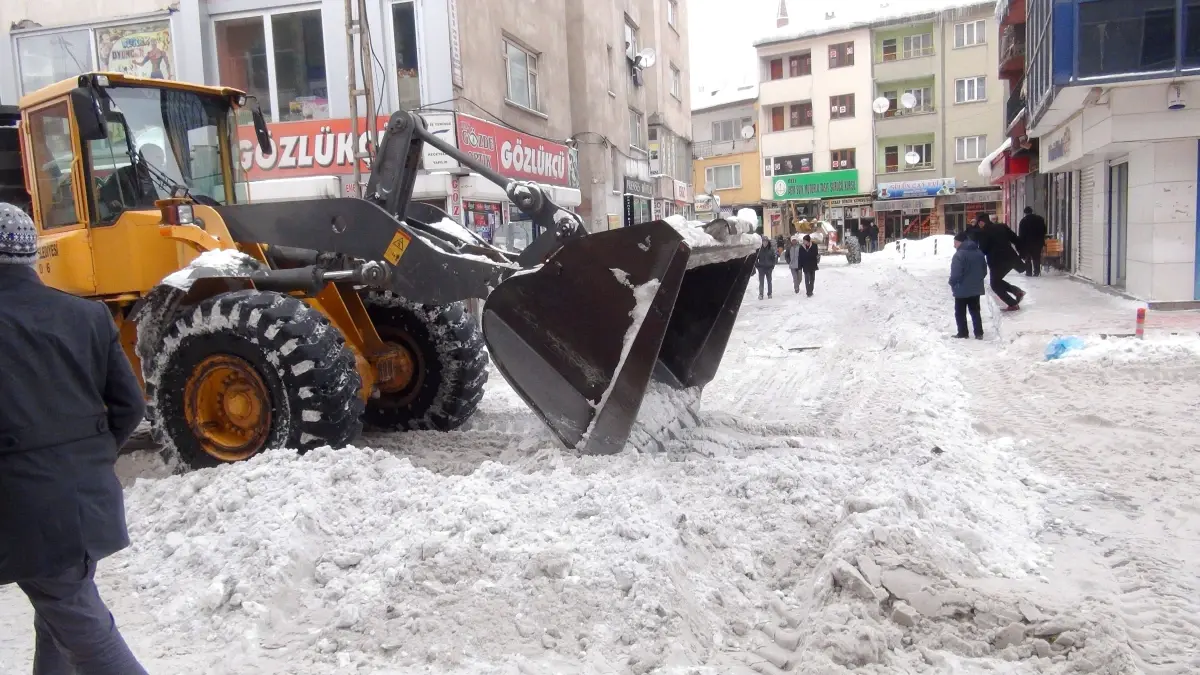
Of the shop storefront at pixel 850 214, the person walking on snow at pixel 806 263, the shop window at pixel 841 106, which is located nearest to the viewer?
the person walking on snow at pixel 806 263

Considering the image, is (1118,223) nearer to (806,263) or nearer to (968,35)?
(806,263)

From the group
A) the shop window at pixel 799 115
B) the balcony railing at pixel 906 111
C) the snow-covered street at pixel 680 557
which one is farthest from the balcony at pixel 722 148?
the snow-covered street at pixel 680 557

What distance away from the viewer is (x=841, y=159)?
151ft

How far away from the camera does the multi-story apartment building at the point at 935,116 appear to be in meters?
43.3

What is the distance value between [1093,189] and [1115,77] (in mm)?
5737

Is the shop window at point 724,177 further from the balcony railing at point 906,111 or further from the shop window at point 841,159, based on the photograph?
the balcony railing at point 906,111

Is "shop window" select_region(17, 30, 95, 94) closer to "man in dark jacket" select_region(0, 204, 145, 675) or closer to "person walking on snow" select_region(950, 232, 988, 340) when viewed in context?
"person walking on snow" select_region(950, 232, 988, 340)

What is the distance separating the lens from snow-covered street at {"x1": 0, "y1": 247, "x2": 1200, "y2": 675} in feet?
11.6

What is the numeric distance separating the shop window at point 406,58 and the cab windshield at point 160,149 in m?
8.53

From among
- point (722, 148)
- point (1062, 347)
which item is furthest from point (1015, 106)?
point (722, 148)

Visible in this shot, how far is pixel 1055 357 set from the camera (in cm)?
963

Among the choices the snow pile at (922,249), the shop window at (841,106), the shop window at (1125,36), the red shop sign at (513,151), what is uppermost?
the shop window at (841,106)

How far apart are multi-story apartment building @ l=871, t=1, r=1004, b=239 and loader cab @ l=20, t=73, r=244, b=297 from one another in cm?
4197

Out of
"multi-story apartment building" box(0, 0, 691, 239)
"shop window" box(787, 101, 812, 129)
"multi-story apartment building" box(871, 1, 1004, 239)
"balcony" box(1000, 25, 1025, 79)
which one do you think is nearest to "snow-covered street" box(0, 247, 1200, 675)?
"multi-story apartment building" box(0, 0, 691, 239)
